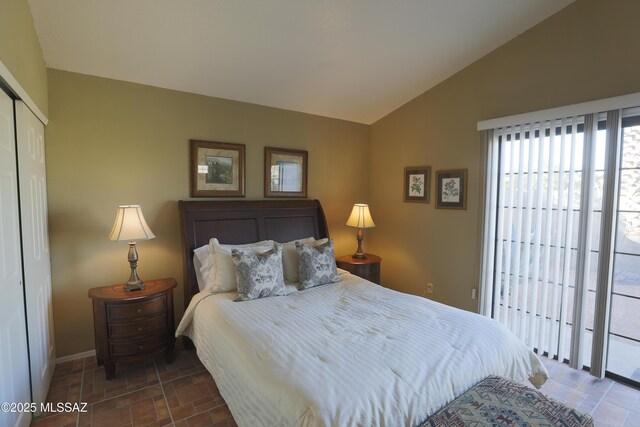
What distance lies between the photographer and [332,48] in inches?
109

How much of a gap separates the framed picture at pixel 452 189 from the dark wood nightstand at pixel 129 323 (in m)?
2.90

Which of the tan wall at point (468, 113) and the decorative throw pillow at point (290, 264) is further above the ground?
the tan wall at point (468, 113)

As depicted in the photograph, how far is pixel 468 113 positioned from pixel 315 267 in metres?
2.25

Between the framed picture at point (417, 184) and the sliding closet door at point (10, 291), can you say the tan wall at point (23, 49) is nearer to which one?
the sliding closet door at point (10, 291)

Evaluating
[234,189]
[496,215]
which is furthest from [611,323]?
[234,189]

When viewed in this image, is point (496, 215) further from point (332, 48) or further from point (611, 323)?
point (332, 48)

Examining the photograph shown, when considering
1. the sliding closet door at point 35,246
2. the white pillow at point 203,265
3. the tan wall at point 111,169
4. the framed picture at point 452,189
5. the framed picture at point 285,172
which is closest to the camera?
the sliding closet door at point 35,246

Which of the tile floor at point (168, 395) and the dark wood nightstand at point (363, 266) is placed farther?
A: the dark wood nightstand at point (363, 266)

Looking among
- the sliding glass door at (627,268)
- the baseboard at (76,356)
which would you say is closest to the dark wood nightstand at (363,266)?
the sliding glass door at (627,268)

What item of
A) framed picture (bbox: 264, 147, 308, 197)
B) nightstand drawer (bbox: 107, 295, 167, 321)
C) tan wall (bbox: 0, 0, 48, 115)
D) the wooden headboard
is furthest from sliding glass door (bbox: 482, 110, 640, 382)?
tan wall (bbox: 0, 0, 48, 115)

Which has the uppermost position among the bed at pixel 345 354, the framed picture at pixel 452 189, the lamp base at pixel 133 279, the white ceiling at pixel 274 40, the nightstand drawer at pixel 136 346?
the white ceiling at pixel 274 40

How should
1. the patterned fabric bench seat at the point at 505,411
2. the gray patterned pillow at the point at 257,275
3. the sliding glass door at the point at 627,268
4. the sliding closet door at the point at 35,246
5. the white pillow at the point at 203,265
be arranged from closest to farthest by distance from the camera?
the patterned fabric bench seat at the point at 505,411 < the sliding closet door at the point at 35,246 < the sliding glass door at the point at 627,268 < the gray patterned pillow at the point at 257,275 < the white pillow at the point at 203,265

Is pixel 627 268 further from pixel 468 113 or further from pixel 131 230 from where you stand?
pixel 131 230

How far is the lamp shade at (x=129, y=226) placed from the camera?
8.14 feet
